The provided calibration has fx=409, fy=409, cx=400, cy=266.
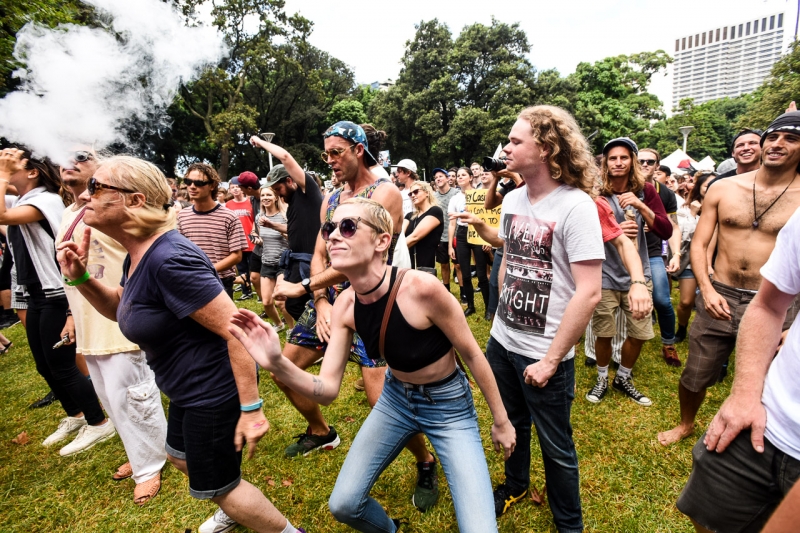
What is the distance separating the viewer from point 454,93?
34.3m

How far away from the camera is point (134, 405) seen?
3137mm

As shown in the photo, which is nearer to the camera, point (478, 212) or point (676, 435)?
point (676, 435)

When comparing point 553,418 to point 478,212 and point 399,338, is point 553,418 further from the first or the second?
point 478,212

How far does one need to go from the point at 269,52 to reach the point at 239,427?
12137 millimetres

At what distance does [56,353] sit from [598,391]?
5.17 m

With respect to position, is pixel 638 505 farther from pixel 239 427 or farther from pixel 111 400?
pixel 111 400

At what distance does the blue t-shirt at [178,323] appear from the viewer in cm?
188

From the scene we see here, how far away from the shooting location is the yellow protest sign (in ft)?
21.1

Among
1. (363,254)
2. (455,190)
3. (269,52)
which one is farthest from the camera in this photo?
(269,52)

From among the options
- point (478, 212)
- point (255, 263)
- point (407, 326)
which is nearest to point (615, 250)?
point (407, 326)

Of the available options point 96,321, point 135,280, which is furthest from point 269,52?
point 135,280

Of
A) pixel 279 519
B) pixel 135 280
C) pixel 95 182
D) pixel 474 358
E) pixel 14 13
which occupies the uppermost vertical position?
pixel 14 13

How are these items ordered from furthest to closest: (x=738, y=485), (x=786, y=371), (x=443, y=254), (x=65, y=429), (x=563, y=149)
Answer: (x=443, y=254) → (x=65, y=429) → (x=563, y=149) → (x=738, y=485) → (x=786, y=371)

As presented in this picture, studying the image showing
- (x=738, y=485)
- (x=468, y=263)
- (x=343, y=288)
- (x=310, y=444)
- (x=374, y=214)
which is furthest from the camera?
(x=468, y=263)
